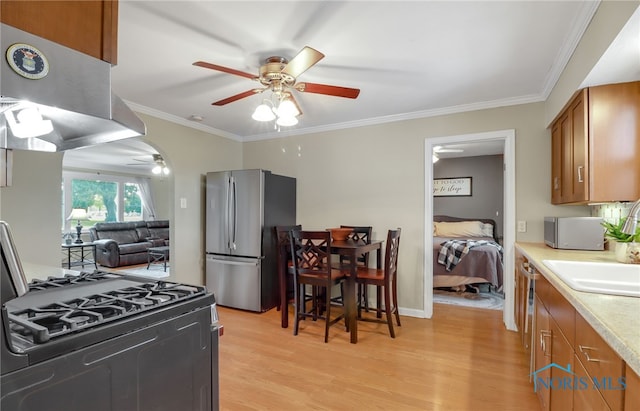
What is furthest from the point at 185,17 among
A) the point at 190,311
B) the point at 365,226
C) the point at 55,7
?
the point at 365,226

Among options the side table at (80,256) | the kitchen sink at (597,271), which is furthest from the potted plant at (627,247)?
the side table at (80,256)

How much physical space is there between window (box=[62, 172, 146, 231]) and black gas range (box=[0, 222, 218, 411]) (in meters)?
7.75

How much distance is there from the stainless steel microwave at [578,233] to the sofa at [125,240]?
7149 mm

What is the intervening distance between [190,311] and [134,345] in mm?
203

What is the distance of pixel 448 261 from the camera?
4.55 meters

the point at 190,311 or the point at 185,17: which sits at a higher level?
the point at 185,17

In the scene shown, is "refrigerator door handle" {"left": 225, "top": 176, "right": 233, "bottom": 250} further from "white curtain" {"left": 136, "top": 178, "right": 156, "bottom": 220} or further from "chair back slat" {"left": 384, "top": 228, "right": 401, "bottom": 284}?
"white curtain" {"left": 136, "top": 178, "right": 156, "bottom": 220}

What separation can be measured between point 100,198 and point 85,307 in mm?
8879

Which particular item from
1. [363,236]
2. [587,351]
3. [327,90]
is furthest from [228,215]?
[587,351]

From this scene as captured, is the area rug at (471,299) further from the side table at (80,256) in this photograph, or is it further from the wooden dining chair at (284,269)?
the side table at (80,256)

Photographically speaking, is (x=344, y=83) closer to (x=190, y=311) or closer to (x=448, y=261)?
(x=190, y=311)

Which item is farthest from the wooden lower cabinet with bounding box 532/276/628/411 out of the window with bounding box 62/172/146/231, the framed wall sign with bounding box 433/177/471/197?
the window with bounding box 62/172/146/231

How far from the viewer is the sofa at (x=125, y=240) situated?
6676mm

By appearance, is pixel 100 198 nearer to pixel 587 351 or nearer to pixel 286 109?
pixel 286 109
